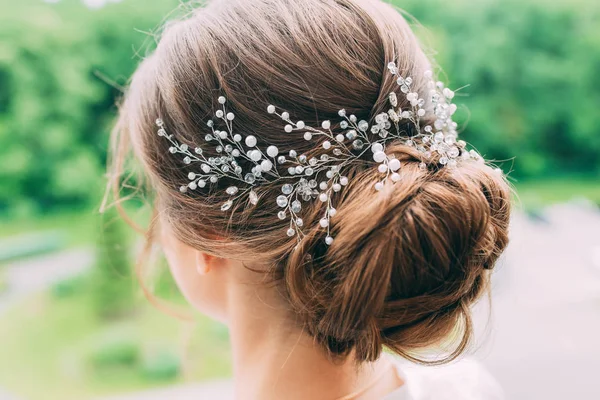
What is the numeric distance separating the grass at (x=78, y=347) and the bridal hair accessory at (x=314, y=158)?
1625 millimetres

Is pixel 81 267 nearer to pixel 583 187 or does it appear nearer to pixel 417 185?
pixel 417 185

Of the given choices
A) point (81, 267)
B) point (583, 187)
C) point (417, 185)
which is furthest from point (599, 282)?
point (81, 267)

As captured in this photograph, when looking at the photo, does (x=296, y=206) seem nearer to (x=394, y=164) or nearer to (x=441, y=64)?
(x=394, y=164)

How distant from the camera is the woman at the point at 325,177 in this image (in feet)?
1.93

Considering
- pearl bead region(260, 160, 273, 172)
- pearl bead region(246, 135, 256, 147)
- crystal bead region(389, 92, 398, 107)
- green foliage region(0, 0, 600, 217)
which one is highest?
crystal bead region(389, 92, 398, 107)

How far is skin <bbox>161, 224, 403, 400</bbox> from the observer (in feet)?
2.39

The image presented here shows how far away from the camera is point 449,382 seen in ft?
2.97

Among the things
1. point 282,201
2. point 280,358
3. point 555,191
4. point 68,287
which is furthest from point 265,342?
point 555,191

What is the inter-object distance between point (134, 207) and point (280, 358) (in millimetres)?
1774

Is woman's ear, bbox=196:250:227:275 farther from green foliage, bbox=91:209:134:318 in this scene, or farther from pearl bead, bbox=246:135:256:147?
green foliage, bbox=91:209:134:318

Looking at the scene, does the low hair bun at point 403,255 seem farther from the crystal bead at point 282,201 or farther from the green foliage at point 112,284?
the green foliage at point 112,284

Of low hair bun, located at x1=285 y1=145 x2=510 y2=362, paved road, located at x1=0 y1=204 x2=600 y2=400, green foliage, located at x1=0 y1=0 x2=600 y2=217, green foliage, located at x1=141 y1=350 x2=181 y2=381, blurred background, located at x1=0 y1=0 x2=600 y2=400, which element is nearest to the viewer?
low hair bun, located at x1=285 y1=145 x2=510 y2=362

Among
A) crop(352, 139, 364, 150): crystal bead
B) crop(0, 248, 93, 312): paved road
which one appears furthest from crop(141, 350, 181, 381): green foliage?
crop(352, 139, 364, 150): crystal bead

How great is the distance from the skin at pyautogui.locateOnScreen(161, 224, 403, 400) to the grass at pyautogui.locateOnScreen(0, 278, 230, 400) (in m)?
1.43
